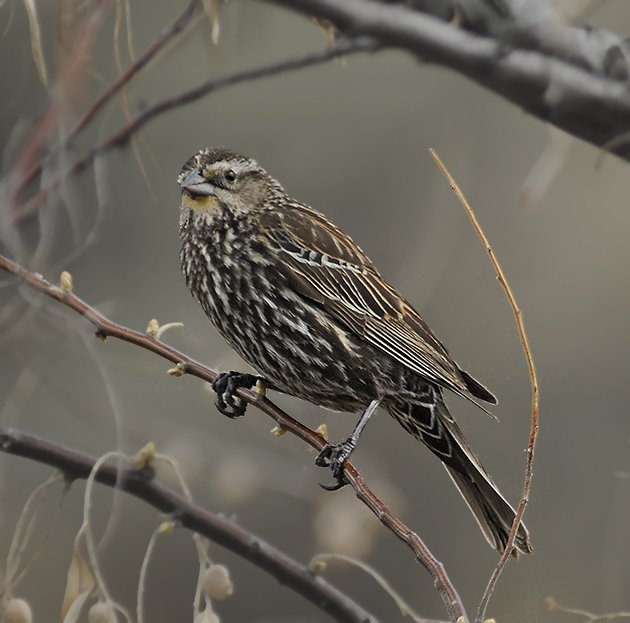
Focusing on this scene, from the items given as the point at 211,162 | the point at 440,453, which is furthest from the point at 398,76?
the point at 440,453

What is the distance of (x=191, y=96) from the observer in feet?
5.06

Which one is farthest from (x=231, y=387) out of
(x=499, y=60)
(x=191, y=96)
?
(x=499, y=60)

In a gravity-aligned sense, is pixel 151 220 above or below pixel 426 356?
above

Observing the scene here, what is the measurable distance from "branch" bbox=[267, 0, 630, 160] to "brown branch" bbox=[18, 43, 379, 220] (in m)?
0.06

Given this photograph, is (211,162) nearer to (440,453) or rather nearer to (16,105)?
(16,105)

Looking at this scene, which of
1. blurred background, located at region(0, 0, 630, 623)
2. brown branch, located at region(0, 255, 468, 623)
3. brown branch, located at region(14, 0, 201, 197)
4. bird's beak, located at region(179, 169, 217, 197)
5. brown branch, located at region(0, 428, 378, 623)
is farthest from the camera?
blurred background, located at region(0, 0, 630, 623)

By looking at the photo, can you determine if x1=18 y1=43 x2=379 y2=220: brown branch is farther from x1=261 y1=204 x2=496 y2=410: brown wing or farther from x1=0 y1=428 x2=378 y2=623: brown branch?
x1=0 y1=428 x2=378 y2=623: brown branch

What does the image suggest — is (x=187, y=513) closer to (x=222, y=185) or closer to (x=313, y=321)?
(x=313, y=321)

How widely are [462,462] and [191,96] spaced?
93 centimetres

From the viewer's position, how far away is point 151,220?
1816 mm

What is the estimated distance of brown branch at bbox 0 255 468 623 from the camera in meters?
1.12

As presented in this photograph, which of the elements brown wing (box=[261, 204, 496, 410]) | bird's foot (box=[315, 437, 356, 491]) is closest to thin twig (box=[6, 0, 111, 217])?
brown wing (box=[261, 204, 496, 410])

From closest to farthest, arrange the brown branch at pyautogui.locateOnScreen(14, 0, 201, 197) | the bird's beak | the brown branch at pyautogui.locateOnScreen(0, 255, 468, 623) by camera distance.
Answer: the brown branch at pyautogui.locateOnScreen(0, 255, 468, 623) < the bird's beak < the brown branch at pyautogui.locateOnScreen(14, 0, 201, 197)

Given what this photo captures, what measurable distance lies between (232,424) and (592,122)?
3.43 ft
